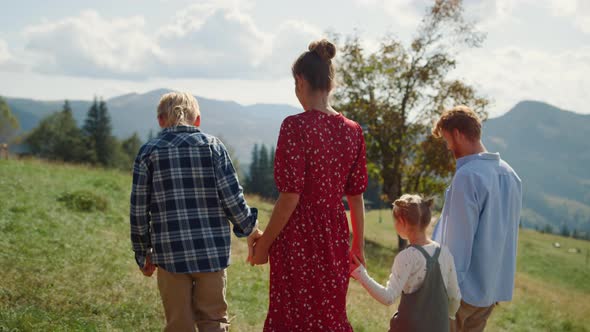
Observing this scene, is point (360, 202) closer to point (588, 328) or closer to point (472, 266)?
point (472, 266)

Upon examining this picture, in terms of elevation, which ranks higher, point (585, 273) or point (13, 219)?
point (13, 219)

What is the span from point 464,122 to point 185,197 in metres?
2.23

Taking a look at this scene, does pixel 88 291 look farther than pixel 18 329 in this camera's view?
Yes

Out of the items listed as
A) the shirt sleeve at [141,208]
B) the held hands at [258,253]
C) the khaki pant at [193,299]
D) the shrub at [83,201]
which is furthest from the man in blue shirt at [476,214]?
the shrub at [83,201]

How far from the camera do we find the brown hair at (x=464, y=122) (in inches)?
161

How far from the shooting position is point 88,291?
6.85 m

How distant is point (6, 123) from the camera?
88750 mm

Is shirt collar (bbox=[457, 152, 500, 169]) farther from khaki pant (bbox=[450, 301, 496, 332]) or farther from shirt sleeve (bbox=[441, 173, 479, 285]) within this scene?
khaki pant (bbox=[450, 301, 496, 332])

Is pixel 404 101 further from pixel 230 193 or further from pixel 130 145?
pixel 130 145

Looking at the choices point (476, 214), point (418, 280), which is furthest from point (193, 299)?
point (476, 214)

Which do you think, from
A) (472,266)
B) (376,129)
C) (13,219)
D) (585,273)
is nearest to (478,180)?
(472,266)

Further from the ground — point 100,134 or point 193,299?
point 193,299

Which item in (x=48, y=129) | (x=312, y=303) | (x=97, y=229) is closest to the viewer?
(x=312, y=303)

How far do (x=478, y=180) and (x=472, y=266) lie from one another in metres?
0.68
